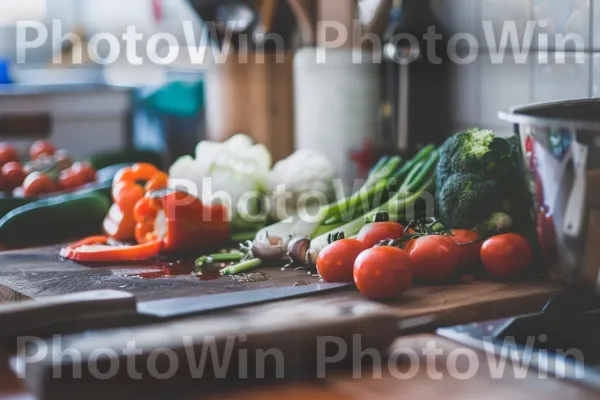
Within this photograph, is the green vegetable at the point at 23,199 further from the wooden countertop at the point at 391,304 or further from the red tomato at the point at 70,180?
the wooden countertop at the point at 391,304

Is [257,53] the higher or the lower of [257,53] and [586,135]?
the higher

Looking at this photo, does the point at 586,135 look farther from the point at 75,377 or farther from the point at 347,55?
the point at 347,55

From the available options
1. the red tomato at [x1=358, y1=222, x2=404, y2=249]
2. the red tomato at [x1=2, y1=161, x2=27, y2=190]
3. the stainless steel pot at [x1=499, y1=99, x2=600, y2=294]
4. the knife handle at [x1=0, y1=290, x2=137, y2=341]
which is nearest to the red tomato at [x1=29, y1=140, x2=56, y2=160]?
the red tomato at [x1=2, y1=161, x2=27, y2=190]

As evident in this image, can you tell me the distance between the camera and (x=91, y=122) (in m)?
2.94

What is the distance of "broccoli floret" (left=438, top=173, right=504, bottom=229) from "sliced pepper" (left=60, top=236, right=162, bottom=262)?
1.49 ft

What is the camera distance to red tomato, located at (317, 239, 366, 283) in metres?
1.11

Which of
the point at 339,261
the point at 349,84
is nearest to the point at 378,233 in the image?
the point at 339,261

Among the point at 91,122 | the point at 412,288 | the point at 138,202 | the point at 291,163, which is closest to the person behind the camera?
the point at 412,288

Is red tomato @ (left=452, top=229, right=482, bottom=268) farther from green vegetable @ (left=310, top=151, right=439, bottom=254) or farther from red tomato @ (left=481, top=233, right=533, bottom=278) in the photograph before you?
green vegetable @ (left=310, top=151, right=439, bottom=254)

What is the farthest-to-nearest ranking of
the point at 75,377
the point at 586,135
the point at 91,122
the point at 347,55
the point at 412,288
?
the point at 91,122
the point at 347,55
the point at 412,288
the point at 586,135
the point at 75,377

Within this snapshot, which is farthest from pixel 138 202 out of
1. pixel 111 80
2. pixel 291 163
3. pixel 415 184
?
pixel 111 80

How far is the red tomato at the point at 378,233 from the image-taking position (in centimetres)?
118

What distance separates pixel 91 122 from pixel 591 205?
2259 millimetres

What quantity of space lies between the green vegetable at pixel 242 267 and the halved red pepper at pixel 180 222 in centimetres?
15
